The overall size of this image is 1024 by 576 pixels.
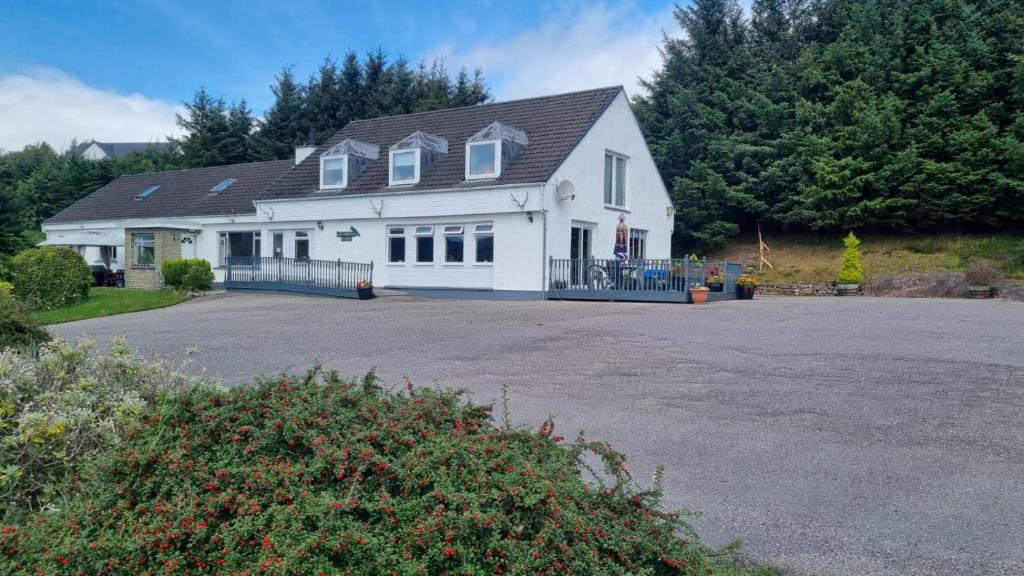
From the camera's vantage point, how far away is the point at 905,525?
427 centimetres

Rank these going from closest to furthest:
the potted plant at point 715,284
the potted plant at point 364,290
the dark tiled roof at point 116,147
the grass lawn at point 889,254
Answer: the potted plant at point 715,284 → the potted plant at point 364,290 → the grass lawn at point 889,254 → the dark tiled roof at point 116,147

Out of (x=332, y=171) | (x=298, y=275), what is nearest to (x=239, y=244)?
(x=332, y=171)

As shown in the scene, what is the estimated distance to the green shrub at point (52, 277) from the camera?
64.7 ft

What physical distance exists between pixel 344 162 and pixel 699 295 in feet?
48.0

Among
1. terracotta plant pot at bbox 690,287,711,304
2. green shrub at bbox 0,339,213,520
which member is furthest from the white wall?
green shrub at bbox 0,339,213,520

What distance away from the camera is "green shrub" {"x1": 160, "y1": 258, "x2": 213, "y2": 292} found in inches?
966

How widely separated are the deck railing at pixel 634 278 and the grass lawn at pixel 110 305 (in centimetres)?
1213

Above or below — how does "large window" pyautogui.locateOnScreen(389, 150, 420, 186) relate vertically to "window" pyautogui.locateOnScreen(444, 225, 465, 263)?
above

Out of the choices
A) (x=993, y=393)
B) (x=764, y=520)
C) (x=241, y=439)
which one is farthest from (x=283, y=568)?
(x=993, y=393)

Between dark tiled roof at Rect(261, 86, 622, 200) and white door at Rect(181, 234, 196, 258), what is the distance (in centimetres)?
529

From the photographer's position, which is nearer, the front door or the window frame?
the front door

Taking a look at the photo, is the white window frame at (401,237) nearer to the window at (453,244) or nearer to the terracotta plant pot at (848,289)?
the window at (453,244)

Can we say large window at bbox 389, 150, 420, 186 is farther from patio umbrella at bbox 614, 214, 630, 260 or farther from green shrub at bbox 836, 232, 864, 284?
green shrub at bbox 836, 232, 864, 284

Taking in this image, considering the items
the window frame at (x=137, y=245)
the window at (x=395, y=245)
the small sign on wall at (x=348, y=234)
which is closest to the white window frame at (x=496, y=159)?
the window at (x=395, y=245)
